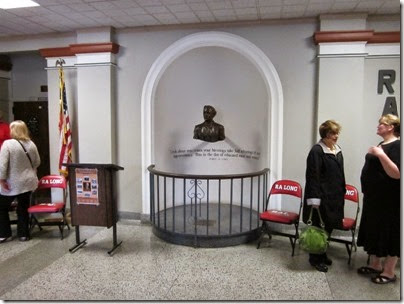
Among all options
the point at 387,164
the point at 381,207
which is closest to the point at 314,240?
the point at 381,207

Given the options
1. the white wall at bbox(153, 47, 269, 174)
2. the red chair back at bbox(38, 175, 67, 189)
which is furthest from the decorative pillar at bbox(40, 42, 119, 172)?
the white wall at bbox(153, 47, 269, 174)

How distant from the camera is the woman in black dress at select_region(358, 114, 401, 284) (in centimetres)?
258

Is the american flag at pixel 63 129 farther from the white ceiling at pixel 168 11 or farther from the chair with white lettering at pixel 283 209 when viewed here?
the chair with white lettering at pixel 283 209

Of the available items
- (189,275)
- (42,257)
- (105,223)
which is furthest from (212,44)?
(42,257)

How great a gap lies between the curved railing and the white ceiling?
5.79ft

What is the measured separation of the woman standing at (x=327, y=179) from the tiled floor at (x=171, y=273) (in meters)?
0.55

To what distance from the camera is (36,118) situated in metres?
5.69

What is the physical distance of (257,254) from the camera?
3.44 m

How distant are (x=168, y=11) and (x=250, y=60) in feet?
3.71

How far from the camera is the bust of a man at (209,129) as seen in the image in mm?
4307

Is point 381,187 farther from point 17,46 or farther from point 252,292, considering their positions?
point 17,46

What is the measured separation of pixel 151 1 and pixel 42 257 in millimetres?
2799

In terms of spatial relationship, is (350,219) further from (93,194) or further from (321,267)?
(93,194)

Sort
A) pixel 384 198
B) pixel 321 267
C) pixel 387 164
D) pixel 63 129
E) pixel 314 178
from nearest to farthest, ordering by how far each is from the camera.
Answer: pixel 387 164 → pixel 384 198 → pixel 314 178 → pixel 321 267 → pixel 63 129
